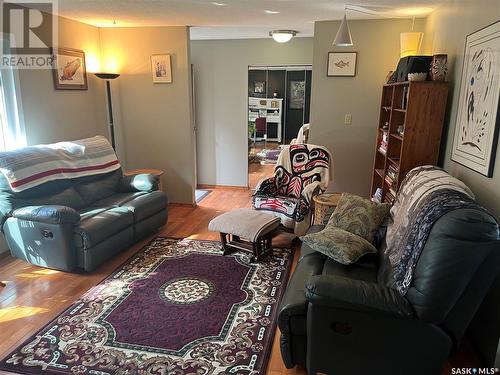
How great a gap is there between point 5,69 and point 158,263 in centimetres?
234

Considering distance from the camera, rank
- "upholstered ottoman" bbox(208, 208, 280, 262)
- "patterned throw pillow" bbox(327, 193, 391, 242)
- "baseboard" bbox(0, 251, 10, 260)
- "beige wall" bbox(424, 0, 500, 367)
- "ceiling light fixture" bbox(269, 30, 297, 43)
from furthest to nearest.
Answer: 1. "ceiling light fixture" bbox(269, 30, 297, 43)
2. "baseboard" bbox(0, 251, 10, 260)
3. "upholstered ottoman" bbox(208, 208, 280, 262)
4. "patterned throw pillow" bbox(327, 193, 391, 242)
5. "beige wall" bbox(424, 0, 500, 367)

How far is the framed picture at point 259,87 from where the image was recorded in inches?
221

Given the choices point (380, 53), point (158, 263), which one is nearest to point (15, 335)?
point (158, 263)

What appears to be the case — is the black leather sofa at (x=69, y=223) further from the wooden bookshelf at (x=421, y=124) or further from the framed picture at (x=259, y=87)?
the framed picture at (x=259, y=87)

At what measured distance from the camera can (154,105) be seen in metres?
4.86

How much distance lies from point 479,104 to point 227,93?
12.8 ft

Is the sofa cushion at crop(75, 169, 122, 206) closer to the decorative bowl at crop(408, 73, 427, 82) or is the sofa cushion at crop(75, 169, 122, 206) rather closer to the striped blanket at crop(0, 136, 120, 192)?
the striped blanket at crop(0, 136, 120, 192)

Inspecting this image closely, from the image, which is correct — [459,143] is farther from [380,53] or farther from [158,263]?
[158,263]

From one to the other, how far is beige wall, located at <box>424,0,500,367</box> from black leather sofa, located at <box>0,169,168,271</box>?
284 cm

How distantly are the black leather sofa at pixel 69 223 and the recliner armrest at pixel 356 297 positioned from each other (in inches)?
81.1

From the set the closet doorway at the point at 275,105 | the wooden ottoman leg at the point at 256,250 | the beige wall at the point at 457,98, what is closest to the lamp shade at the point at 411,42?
the beige wall at the point at 457,98

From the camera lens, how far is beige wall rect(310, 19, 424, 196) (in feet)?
13.4

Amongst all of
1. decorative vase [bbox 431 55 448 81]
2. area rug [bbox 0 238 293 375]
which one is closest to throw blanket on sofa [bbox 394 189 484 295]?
area rug [bbox 0 238 293 375]

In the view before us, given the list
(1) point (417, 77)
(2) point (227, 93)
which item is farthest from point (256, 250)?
(2) point (227, 93)
